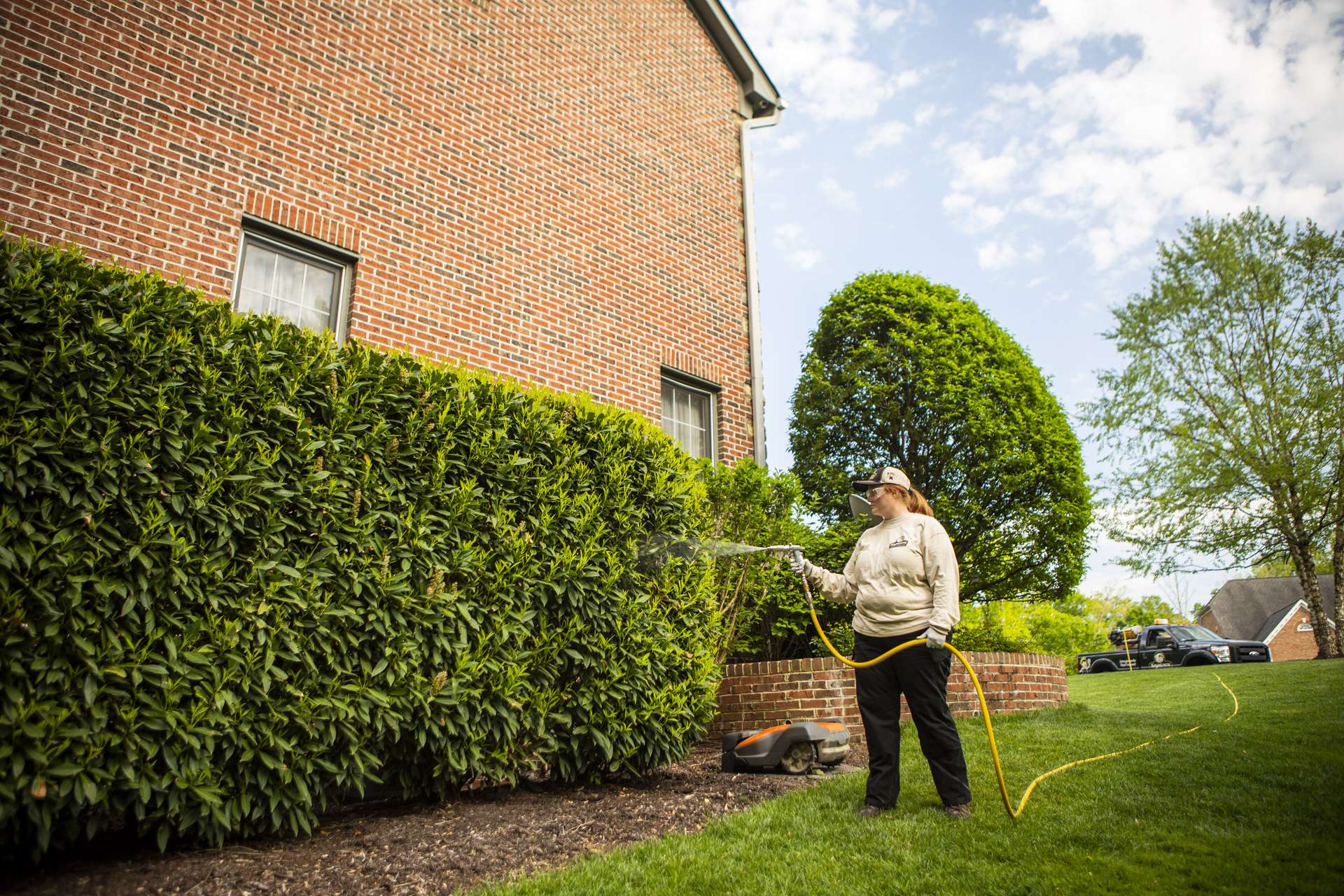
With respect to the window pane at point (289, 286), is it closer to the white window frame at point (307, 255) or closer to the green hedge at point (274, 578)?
the white window frame at point (307, 255)

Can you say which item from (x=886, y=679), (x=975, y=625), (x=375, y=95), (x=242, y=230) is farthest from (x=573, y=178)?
(x=975, y=625)

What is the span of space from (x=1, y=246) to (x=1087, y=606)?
54552 millimetres

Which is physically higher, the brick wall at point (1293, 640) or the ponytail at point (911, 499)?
the ponytail at point (911, 499)

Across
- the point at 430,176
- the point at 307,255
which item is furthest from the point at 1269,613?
the point at 307,255

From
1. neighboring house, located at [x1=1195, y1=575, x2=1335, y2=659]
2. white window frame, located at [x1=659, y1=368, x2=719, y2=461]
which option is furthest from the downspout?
neighboring house, located at [x1=1195, y1=575, x2=1335, y2=659]

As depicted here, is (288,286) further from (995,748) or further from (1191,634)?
(1191,634)

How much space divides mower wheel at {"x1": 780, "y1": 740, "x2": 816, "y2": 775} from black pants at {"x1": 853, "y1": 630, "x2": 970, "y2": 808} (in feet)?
3.72

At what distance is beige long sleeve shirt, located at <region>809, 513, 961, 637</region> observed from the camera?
4.29 m

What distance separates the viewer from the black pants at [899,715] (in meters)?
4.12

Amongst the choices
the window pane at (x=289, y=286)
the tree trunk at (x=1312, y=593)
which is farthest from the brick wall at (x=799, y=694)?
the tree trunk at (x=1312, y=593)

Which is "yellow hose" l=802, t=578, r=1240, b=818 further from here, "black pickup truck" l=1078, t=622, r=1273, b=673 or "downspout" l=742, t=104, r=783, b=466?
"black pickup truck" l=1078, t=622, r=1273, b=673

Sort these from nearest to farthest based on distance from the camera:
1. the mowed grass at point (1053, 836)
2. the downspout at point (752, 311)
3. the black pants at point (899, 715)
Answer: the mowed grass at point (1053, 836), the black pants at point (899, 715), the downspout at point (752, 311)

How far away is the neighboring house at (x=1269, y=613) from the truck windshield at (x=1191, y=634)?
82.6 feet

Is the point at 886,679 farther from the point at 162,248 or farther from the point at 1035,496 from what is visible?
the point at 1035,496
